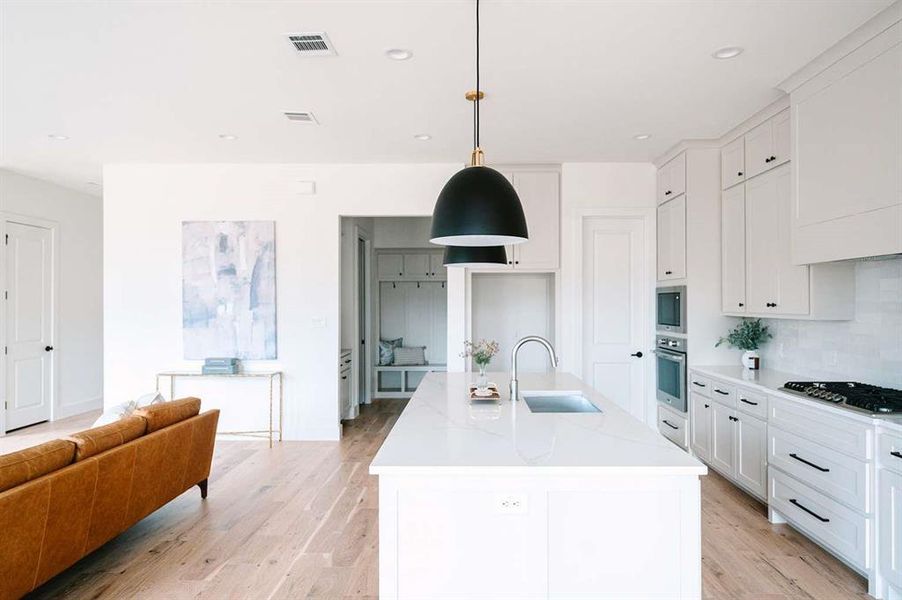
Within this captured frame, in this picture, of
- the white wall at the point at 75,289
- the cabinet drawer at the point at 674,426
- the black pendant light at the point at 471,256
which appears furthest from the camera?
the white wall at the point at 75,289

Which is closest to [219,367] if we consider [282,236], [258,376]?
[258,376]

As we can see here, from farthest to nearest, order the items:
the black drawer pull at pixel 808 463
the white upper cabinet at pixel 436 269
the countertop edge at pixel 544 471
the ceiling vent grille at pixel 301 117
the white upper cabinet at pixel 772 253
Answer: the white upper cabinet at pixel 436 269, the ceiling vent grille at pixel 301 117, the white upper cabinet at pixel 772 253, the black drawer pull at pixel 808 463, the countertop edge at pixel 544 471

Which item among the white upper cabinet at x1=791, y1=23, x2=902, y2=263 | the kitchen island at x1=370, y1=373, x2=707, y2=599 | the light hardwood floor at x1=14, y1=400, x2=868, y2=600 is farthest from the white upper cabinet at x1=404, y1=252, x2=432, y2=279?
the kitchen island at x1=370, y1=373, x2=707, y2=599

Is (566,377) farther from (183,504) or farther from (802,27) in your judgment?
(183,504)

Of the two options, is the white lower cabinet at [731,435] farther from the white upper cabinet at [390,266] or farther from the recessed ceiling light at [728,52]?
the white upper cabinet at [390,266]

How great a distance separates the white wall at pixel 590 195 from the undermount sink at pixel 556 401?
224cm

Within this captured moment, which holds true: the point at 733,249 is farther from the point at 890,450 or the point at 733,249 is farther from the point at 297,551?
the point at 297,551

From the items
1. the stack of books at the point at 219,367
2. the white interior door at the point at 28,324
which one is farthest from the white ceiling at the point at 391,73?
the stack of books at the point at 219,367

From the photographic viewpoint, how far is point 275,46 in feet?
9.39

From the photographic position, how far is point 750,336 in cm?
414

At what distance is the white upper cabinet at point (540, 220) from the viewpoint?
17.3 ft

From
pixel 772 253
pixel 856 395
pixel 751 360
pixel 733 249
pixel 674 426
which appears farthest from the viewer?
pixel 674 426

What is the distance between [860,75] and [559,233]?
2.83 meters

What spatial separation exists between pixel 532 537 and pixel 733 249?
339 cm
